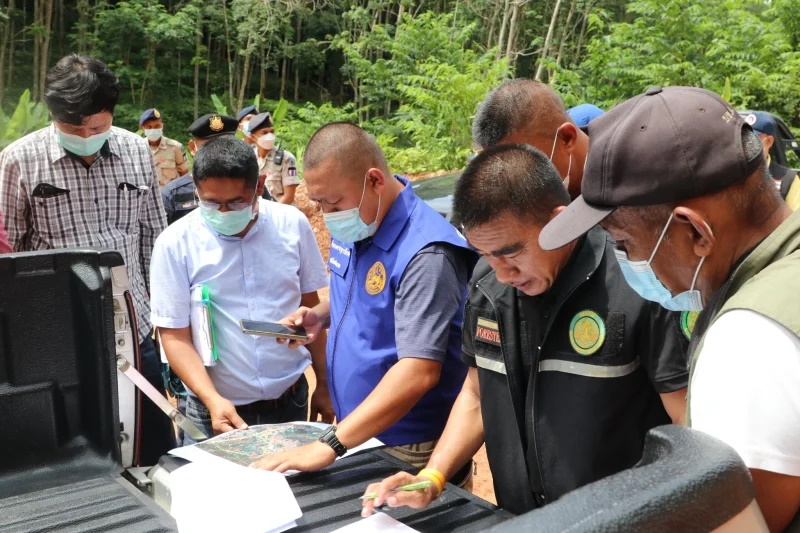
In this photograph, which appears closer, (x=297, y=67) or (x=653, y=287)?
(x=653, y=287)

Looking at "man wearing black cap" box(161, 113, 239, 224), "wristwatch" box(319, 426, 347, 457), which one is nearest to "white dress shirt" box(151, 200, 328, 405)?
"wristwatch" box(319, 426, 347, 457)

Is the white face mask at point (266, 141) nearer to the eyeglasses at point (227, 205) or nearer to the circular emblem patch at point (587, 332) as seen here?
the eyeglasses at point (227, 205)

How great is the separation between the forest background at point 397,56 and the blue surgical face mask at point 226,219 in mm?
9541

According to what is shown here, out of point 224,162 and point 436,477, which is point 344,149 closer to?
point 224,162

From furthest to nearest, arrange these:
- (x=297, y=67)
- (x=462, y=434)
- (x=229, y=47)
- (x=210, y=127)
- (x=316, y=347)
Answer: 1. (x=297, y=67)
2. (x=229, y=47)
3. (x=210, y=127)
4. (x=316, y=347)
5. (x=462, y=434)

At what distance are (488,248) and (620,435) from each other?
0.53 m

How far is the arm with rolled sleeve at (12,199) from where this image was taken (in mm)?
3131

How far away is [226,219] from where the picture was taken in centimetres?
273

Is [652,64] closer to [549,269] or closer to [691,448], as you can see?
[549,269]

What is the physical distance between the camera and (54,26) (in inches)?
914

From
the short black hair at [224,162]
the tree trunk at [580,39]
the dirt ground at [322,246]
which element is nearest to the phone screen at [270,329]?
the short black hair at [224,162]

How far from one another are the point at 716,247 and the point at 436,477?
2.78 feet

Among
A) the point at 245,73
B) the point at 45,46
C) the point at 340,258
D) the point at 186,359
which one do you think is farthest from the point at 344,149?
the point at 245,73

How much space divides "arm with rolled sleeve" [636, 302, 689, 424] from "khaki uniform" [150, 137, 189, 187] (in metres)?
6.81
